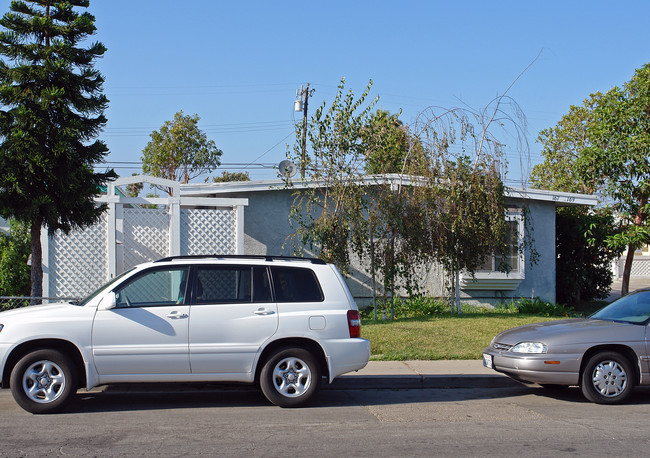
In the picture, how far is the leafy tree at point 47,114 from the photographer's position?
10617 millimetres

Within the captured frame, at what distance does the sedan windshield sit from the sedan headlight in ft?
4.54

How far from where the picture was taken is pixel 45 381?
24.3 ft

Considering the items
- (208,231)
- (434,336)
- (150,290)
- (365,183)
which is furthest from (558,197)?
(150,290)

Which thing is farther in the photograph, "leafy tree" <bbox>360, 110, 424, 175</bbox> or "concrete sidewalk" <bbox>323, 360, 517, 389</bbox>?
"leafy tree" <bbox>360, 110, 424, 175</bbox>

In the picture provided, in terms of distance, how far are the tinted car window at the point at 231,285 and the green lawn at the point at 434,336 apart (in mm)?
3516

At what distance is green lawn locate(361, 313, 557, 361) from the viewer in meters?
11.1

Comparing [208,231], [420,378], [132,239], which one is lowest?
[420,378]

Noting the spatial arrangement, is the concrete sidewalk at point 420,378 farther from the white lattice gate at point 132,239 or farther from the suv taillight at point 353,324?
the white lattice gate at point 132,239

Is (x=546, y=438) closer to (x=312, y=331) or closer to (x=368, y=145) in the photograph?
(x=312, y=331)

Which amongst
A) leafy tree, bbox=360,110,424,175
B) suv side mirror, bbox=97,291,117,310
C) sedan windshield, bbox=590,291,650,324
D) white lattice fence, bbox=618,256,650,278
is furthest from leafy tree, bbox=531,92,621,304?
white lattice fence, bbox=618,256,650,278

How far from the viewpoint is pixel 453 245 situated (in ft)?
45.0

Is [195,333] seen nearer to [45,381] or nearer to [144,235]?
[45,381]

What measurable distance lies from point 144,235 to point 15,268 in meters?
3.96

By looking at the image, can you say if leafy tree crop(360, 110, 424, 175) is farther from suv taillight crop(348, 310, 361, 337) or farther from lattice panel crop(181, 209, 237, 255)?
suv taillight crop(348, 310, 361, 337)
